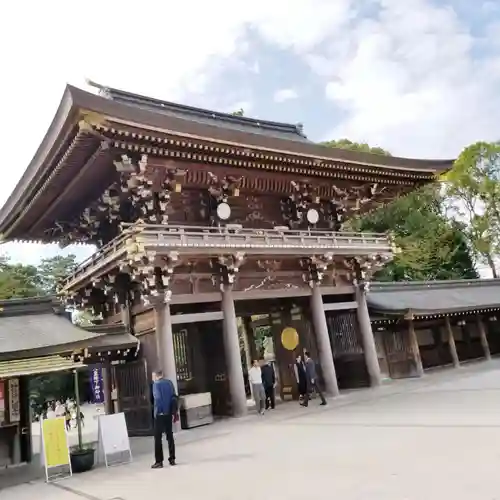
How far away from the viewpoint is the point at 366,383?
17125 mm

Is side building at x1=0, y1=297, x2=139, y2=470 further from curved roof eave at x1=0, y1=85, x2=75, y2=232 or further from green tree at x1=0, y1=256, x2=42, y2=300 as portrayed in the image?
green tree at x1=0, y1=256, x2=42, y2=300

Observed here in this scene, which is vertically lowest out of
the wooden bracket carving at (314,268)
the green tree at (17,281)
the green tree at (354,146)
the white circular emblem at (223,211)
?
the wooden bracket carving at (314,268)

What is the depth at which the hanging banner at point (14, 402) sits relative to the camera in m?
11.6

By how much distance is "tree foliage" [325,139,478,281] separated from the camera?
35875 millimetres

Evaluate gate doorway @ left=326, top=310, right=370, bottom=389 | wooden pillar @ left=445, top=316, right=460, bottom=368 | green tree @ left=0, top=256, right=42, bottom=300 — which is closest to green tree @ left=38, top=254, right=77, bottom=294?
green tree @ left=0, top=256, right=42, bottom=300

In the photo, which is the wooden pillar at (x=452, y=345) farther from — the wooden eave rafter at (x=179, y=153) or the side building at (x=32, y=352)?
the side building at (x=32, y=352)

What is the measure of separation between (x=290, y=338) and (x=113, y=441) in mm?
8842

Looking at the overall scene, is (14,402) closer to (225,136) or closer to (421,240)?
(225,136)

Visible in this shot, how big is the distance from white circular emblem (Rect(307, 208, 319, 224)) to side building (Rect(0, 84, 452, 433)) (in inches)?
1.5

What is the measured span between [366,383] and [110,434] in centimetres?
1078

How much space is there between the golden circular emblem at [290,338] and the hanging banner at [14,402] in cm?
900

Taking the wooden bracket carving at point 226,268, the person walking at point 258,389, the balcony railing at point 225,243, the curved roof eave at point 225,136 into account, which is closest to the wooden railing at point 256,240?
the balcony railing at point 225,243

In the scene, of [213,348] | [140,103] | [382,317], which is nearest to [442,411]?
[213,348]

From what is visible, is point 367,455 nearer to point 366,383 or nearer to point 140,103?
point 366,383
